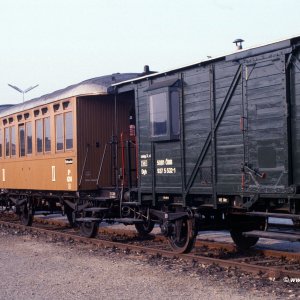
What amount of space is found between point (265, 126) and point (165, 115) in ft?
7.88

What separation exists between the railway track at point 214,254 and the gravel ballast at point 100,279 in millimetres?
423

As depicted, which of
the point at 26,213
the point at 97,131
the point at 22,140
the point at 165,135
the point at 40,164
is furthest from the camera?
the point at 26,213

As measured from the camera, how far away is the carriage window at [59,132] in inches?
512

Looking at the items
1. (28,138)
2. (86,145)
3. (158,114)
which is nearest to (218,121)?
(158,114)

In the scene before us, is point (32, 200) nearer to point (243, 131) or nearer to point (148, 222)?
point (148, 222)

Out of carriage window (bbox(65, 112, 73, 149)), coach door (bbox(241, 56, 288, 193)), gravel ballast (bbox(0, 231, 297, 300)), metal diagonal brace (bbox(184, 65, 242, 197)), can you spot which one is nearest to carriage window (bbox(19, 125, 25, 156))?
carriage window (bbox(65, 112, 73, 149))

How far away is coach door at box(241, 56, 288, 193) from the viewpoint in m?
7.53

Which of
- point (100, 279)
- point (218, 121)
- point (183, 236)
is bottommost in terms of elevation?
point (100, 279)

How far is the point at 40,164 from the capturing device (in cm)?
1415

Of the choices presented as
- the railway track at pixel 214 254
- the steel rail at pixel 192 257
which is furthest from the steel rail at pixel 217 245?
the steel rail at pixel 192 257

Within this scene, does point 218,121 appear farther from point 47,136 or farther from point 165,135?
point 47,136

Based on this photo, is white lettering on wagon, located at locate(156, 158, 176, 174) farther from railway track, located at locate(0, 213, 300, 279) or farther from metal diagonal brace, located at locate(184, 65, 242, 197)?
railway track, located at locate(0, 213, 300, 279)

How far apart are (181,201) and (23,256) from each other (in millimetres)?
3279

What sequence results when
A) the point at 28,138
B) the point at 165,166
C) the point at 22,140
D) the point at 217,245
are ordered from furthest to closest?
the point at 22,140
the point at 28,138
the point at 217,245
the point at 165,166
